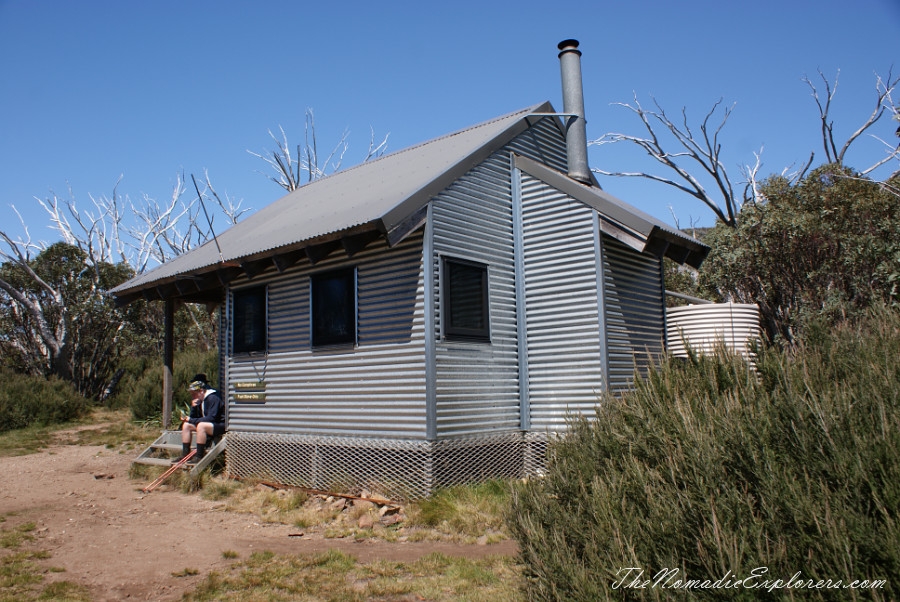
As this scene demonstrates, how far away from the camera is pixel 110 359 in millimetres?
25484

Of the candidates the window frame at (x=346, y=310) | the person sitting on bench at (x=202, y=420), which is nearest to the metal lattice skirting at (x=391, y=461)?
the person sitting on bench at (x=202, y=420)

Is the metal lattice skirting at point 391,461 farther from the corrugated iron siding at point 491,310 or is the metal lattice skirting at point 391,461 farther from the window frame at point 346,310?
the window frame at point 346,310

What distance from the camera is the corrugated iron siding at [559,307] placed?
10.0m

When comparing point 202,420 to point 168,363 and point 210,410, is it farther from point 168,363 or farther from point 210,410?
point 168,363

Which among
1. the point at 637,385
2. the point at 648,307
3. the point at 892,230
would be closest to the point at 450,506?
the point at 637,385

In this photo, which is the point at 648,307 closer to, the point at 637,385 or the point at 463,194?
the point at 463,194

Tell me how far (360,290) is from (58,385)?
16.3 m

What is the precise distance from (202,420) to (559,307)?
22.6 ft

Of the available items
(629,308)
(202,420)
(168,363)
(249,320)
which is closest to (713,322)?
(629,308)

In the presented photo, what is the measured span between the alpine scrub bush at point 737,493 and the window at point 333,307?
237 inches

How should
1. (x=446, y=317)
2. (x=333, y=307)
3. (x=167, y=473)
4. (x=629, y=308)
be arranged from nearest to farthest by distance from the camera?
(x=446, y=317)
(x=629, y=308)
(x=333, y=307)
(x=167, y=473)

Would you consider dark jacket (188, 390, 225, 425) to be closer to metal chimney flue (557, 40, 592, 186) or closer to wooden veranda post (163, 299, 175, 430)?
wooden veranda post (163, 299, 175, 430)

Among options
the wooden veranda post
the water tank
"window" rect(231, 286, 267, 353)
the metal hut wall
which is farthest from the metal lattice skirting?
the wooden veranda post

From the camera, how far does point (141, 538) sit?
823cm
